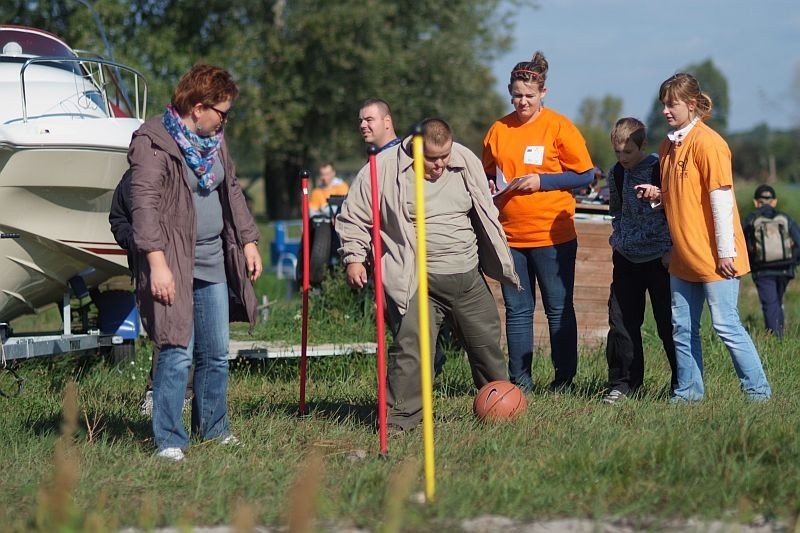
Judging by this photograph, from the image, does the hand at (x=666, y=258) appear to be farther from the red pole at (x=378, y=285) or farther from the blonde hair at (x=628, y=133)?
the red pole at (x=378, y=285)

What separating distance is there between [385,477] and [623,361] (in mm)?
2589

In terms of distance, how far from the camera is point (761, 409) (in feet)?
20.9

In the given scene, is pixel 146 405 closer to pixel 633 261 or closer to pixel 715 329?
pixel 633 261

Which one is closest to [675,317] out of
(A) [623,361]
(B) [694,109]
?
(A) [623,361]

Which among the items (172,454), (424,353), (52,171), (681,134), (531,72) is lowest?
(172,454)

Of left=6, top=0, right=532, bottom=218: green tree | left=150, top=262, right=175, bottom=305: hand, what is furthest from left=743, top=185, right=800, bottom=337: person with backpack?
left=6, top=0, right=532, bottom=218: green tree

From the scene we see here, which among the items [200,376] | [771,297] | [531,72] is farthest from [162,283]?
[771,297]

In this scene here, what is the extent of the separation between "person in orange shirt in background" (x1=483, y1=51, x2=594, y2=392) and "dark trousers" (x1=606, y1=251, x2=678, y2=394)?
338mm

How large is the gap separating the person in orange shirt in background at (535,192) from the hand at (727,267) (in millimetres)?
1107

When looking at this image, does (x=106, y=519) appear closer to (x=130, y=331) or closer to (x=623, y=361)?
(x=623, y=361)

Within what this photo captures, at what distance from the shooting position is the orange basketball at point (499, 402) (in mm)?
6367

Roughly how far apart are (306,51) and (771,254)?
18977 mm

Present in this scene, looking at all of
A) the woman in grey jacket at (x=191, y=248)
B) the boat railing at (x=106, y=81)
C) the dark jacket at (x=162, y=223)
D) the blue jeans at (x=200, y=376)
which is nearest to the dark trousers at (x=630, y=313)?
the woman in grey jacket at (x=191, y=248)

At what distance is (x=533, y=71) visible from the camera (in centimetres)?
717
